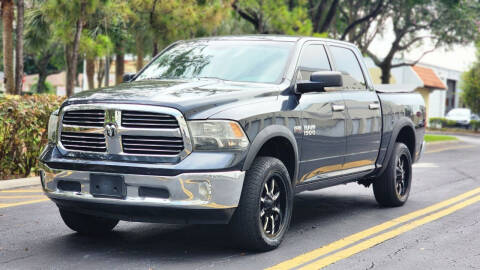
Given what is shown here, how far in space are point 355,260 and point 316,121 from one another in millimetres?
1513

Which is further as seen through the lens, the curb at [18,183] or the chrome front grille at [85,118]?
the curb at [18,183]

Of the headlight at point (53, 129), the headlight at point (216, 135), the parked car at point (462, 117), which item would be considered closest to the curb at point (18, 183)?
the headlight at point (53, 129)

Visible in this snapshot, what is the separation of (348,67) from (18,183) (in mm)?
5053

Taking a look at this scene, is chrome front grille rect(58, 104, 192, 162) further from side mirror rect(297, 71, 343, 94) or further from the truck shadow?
side mirror rect(297, 71, 343, 94)

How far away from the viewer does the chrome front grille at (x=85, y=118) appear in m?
5.69

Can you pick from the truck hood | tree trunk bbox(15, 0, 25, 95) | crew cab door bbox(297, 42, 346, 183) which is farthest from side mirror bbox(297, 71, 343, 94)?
tree trunk bbox(15, 0, 25, 95)

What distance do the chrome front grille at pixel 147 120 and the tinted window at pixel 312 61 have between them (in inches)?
71.6

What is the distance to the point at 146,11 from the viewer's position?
17.5 metres

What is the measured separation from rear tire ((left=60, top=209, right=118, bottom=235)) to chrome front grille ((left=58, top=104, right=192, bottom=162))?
Answer: 93 cm

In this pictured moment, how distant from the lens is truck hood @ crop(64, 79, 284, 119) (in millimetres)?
5539

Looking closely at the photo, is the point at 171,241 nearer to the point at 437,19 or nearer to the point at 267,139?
the point at 267,139

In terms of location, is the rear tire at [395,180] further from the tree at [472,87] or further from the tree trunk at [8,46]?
the tree at [472,87]

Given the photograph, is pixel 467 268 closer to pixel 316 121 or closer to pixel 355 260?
pixel 355 260

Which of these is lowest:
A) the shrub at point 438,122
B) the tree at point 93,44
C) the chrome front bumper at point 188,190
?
the shrub at point 438,122
